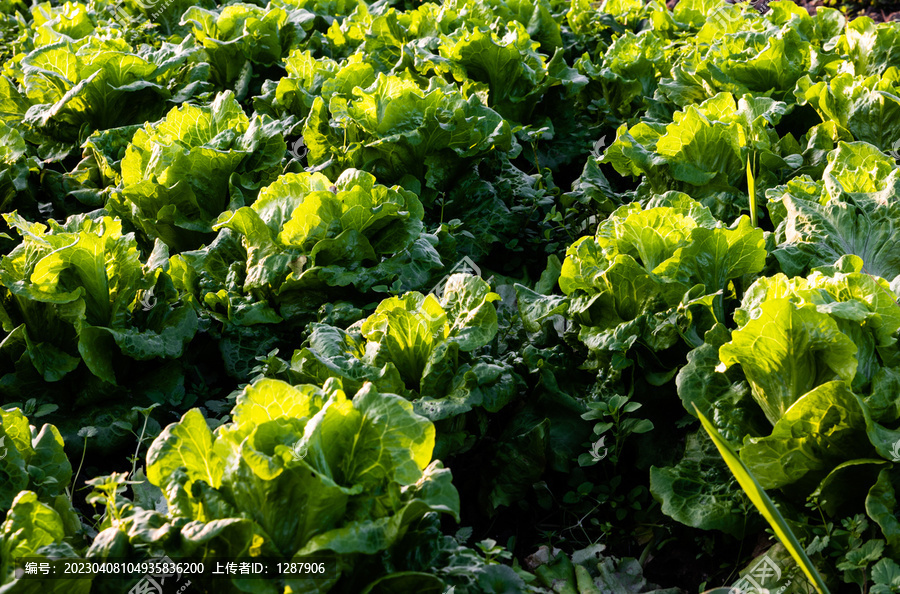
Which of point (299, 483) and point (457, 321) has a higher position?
point (299, 483)

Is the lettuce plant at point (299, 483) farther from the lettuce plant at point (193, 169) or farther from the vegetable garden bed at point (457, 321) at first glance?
the lettuce plant at point (193, 169)

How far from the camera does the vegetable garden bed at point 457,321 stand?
2.02 m

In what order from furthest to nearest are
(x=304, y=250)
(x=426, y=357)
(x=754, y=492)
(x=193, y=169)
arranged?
1. (x=193, y=169)
2. (x=304, y=250)
3. (x=426, y=357)
4. (x=754, y=492)

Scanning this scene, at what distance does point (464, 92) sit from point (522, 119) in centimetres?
47

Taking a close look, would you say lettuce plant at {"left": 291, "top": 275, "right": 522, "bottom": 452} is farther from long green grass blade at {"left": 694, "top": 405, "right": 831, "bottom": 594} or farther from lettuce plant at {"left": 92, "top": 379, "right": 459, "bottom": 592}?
long green grass blade at {"left": 694, "top": 405, "right": 831, "bottom": 594}

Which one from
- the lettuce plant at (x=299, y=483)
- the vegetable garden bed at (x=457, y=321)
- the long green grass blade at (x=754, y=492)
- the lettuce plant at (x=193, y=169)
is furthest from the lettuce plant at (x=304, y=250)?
the long green grass blade at (x=754, y=492)

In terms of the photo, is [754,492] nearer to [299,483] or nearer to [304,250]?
[299,483]

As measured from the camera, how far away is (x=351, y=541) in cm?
188

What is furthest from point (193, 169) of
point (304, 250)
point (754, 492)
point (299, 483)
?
point (754, 492)

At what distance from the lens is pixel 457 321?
2.76m

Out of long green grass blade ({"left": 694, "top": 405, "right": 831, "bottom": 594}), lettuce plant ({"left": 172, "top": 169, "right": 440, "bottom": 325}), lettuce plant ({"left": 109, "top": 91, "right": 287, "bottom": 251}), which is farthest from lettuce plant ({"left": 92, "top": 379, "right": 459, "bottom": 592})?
lettuce plant ({"left": 109, "top": 91, "right": 287, "bottom": 251})

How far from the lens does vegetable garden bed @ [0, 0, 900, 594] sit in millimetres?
2018

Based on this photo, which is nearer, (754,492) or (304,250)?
(754,492)

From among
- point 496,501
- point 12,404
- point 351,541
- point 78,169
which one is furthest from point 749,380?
point 78,169
